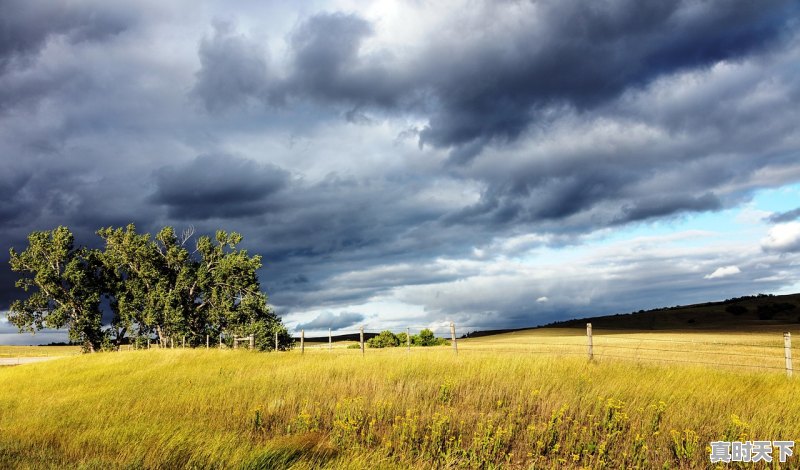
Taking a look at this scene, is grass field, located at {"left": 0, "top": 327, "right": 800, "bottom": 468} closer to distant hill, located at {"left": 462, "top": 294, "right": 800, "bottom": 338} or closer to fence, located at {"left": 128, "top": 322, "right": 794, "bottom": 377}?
fence, located at {"left": 128, "top": 322, "right": 794, "bottom": 377}

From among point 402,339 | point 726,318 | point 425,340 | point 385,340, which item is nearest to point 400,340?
point 402,339

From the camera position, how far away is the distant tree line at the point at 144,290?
42.3 m

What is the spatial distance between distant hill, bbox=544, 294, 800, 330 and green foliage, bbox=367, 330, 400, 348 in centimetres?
3596

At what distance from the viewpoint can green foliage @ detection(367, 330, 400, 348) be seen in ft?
187

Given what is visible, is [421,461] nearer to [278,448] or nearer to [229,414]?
[278,448]

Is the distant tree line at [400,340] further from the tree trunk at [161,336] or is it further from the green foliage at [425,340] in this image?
the tree trunk at [161,336]

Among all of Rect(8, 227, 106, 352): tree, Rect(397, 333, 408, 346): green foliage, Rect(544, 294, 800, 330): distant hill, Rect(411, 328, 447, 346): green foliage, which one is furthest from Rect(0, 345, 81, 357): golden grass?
Rect(544, 294, 800, 330): distant hill

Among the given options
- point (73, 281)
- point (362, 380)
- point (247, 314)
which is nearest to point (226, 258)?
point (247, 314)

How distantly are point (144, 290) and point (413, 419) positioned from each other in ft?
144

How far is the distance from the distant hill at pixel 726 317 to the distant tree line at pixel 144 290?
55599mm

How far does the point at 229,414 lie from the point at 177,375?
7357 millimetres

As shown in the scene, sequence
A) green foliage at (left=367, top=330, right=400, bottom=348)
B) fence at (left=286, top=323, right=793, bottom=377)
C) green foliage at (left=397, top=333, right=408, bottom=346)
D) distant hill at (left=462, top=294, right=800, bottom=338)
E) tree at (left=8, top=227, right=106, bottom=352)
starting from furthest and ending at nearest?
distant hill at (left=462, top=294, right=800, bottom=338) < green foliage at (left=397, top=333, right=408, bottom=346) < green foliage at (left=367, top=330, right=400, bottom=348) < tree at (left=8, top=227, right=106, bottom=352) < fence at (left=286, top=323, right=793, bottom=377)

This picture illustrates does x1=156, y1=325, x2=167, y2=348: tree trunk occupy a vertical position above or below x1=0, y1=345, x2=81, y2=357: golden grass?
above

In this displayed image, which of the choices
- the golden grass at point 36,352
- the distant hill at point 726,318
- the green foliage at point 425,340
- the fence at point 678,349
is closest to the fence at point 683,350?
the fence at point 678,349
